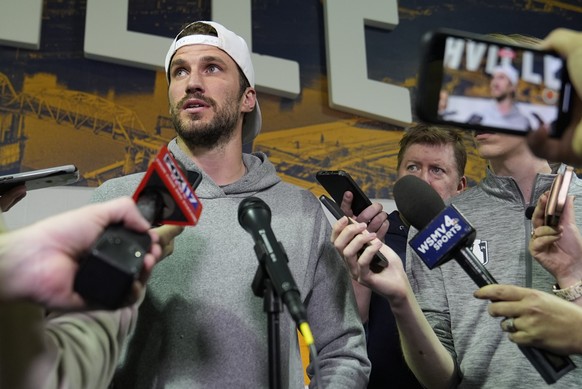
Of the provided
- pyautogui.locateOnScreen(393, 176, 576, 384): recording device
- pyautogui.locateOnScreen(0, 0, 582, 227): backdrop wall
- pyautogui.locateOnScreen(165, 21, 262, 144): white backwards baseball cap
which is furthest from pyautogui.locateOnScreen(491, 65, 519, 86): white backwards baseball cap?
pyautogui.locateOnScreen(0, 0, 582, 227): backdrop wall

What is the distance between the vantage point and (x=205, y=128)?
6.41 feet

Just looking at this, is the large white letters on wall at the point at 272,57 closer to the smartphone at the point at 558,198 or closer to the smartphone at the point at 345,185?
the smartphone at the point at 345,185

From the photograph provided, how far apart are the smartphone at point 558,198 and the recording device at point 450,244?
216 mm

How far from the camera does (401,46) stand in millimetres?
3711

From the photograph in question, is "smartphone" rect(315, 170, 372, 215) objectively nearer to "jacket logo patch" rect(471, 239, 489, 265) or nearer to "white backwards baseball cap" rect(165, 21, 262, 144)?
"jacket logo patch" rect(471, 239, 489, 265)

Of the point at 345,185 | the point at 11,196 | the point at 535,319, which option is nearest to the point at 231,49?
the point at 345,185

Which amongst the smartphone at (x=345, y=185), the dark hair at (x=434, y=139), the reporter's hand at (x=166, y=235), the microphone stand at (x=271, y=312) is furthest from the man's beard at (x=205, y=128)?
the dark hair at (x=434, y=139)

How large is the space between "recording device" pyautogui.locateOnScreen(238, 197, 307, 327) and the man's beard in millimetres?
676

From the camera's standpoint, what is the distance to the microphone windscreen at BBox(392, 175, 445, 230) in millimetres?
1511

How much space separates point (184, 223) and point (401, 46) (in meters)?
2.84

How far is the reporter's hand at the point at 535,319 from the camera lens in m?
1.22

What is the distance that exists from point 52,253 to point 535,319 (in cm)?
91

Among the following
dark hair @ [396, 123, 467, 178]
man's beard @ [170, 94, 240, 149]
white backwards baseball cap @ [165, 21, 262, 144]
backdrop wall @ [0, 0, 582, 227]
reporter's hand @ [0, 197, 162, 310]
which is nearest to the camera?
reporter's hand @ [0, 197, 162, 310]

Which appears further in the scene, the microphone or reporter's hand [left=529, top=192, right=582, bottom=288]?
reporter's hand [left=529, top=192, right=582, bottom=288]
